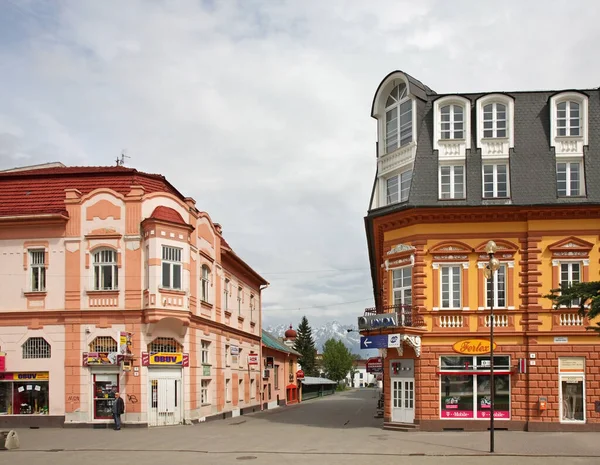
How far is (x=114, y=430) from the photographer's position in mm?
30797

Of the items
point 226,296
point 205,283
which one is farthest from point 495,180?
point 226,296

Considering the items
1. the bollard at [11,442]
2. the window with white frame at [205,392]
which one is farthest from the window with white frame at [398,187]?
the bollard at [11,442]

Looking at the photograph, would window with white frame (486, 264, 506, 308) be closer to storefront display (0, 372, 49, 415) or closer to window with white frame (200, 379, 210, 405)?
window with white frame (200, 379, 210, 405)

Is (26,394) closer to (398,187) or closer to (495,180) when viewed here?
(398,187)

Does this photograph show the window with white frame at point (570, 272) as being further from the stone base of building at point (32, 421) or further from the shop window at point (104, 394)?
the stone base of building at point (32, 421)

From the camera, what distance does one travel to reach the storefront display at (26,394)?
1281 inches

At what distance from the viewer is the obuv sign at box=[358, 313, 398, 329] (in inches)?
1154

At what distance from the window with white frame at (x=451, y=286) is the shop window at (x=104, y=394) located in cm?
1424

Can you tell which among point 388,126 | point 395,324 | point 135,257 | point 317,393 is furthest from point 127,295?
point 317,393

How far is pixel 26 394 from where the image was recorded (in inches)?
1287

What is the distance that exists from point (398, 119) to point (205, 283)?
41.9 feet

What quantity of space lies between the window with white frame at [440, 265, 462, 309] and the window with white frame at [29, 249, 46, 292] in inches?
682

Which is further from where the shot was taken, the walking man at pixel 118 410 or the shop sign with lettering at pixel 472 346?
the walking man at pixel 118 410

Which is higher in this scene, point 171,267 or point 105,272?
point 171,267
